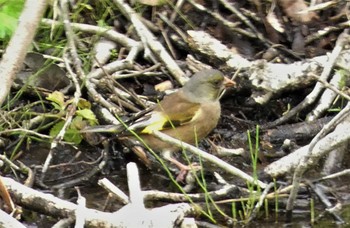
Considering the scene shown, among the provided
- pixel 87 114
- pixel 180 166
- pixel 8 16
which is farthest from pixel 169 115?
pixel 8 16

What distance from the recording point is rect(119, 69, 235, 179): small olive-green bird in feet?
19.5

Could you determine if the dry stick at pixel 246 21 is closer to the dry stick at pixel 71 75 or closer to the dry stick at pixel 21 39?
the dry stick at pixel 71 75

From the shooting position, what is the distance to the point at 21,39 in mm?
3645

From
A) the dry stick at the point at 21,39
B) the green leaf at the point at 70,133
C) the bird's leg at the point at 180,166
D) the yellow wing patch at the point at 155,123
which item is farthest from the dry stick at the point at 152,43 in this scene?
the dry stick at the point at 21,39

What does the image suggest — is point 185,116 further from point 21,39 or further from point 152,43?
point 21,39

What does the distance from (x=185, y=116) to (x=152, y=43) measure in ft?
2.23

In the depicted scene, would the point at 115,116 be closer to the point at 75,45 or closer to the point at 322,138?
the point at 75,45

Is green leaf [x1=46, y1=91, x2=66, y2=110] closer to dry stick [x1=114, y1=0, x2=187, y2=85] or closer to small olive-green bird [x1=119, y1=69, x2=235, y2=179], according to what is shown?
small olive-green bird [x1=119, y1=69, x2=235, y2=179]

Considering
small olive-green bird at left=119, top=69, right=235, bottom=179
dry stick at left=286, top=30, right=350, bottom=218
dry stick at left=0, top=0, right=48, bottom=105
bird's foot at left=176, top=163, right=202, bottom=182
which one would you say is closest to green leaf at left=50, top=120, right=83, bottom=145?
small olive-green bird at left=119, top=69, right=235, bottom=179

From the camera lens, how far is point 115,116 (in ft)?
19.8

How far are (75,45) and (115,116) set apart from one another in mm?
759

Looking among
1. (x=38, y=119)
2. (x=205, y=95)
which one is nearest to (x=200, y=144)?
(x=205, y=95)

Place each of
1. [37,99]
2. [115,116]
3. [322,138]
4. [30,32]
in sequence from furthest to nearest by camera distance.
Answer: [37,99] → [115,116] → [322,138] → [30,32]

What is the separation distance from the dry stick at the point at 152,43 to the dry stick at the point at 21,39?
2.82m
